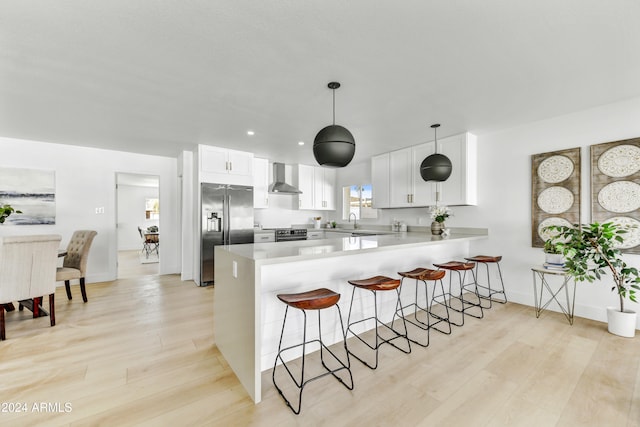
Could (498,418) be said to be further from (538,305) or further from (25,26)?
(25,26)

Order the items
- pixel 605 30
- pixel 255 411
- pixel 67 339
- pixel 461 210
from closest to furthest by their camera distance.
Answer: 1. pixel 255 411
2. pixel 605 30
3. pixel 67 339
4. pixel 461 210

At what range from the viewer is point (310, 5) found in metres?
1.53

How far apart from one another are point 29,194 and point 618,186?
7.76m

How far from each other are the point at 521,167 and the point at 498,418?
314cm

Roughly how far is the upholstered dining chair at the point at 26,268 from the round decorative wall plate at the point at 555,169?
5.55m

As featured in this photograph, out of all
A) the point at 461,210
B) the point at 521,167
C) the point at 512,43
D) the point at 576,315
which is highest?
the point at 512,43

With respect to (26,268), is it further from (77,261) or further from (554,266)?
(554,266)

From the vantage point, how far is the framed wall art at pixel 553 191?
10.2 feet

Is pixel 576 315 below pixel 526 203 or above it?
below

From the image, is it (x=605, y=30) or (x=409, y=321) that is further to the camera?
(x=409, y=321)

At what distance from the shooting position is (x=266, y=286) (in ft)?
6.77

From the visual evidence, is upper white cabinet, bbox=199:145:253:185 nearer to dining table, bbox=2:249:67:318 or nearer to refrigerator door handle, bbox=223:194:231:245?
refrigerator door handle, bbox=223:194:231:245

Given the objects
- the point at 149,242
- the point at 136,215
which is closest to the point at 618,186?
the point at 149,242

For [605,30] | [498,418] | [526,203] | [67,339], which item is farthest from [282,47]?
[526,203]
